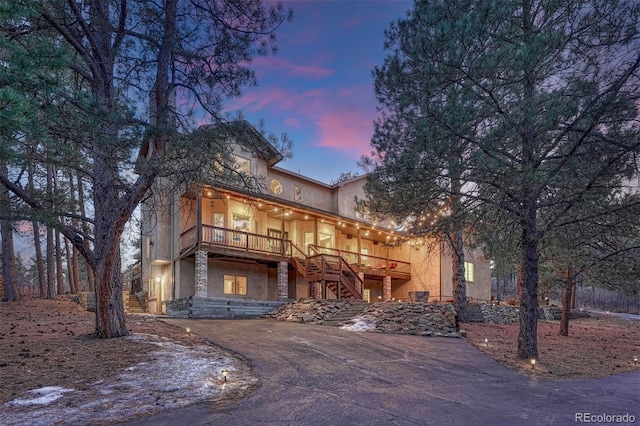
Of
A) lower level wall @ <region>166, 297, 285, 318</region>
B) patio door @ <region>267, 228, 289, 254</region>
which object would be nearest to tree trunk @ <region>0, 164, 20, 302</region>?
lower level wall @ <region>166, 297, 285, 318</region>

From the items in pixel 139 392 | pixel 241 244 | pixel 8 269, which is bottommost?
pixel 139 392

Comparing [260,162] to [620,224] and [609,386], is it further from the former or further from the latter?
[609,386]

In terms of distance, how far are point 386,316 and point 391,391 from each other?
8.58 meters

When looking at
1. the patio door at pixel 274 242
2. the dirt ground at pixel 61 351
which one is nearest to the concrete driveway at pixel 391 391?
the dirt ground at pixel 61 351

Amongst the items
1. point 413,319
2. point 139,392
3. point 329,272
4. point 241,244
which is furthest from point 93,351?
point 329,272

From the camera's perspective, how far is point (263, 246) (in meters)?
18.7

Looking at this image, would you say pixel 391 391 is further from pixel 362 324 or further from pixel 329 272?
pixel 329 272

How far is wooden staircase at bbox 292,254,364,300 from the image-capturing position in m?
18.4

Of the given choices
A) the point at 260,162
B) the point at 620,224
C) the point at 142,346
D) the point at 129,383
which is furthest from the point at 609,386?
the point at 260,162

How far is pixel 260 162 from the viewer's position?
1997 cm

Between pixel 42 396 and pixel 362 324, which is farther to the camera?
pixel 362 324

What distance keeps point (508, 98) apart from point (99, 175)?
9.73 meters

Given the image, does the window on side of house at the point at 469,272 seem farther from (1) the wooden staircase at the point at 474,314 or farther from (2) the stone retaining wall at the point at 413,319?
(2) the stone retaining wall at the point at 413,319

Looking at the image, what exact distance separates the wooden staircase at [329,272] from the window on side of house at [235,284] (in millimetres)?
2657
